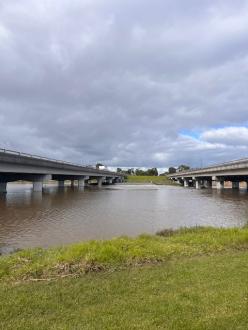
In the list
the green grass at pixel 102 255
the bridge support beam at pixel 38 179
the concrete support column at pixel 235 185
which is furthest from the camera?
the concrete support column at pixel 235 185

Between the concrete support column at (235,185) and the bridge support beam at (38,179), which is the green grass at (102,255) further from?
the concrete support column at (235,185)

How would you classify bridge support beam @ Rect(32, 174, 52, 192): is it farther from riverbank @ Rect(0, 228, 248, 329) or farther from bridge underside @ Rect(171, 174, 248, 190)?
riverbank @ Rect(0, 228, 248, 329)

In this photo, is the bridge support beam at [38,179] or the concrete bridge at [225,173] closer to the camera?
the concrete bridge at [225,173]

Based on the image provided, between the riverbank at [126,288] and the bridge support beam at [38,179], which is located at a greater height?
the bridge support beam at [38,179]

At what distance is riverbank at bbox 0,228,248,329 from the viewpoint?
696 cm

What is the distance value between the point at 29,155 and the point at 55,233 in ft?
119

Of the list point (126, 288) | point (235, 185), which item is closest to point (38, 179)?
point (235, 185)

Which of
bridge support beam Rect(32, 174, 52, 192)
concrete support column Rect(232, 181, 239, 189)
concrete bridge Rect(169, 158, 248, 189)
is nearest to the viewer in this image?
concrete bridge Rect(169, 158, 248, 189)

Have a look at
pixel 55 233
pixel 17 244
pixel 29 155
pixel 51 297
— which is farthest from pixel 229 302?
pixel 29 155

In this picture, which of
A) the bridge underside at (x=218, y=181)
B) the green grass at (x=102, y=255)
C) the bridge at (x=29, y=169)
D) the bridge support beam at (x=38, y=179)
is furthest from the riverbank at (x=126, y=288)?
the bridge underside at (x=218, y=181)

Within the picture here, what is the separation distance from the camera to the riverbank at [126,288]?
274 inches

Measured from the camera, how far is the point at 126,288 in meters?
8.86

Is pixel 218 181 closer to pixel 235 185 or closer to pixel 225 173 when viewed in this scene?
pixel 235 185

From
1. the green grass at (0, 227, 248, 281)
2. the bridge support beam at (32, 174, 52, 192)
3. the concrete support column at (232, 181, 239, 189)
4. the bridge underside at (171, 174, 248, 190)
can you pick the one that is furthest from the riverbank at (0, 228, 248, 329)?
the concrete support column at (232, 181, 239, 189)
